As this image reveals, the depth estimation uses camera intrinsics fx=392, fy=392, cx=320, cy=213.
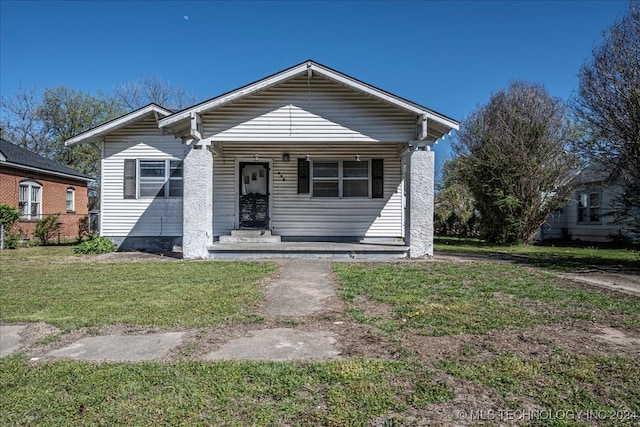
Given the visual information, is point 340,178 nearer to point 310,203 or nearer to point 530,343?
point 310,203

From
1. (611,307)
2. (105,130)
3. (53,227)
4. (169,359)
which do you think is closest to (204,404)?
(169,359)

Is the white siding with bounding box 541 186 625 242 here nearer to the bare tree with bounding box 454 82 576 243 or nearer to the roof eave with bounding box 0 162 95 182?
the bare tree with bounding box 454 82 576 243

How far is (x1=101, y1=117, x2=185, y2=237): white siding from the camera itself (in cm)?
1289

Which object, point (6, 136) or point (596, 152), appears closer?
point (596, 152)

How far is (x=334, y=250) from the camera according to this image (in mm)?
10344

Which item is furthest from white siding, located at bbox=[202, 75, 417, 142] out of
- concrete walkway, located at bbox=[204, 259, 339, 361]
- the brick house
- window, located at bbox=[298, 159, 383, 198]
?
the brick house

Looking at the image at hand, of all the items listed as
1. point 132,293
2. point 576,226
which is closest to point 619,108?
point 132,293

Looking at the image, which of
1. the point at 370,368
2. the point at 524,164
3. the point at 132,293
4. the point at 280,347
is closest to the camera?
the point at 370,368

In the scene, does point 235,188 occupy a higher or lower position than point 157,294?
higher

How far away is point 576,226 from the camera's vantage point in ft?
66.4

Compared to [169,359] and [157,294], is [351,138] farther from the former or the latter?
[169,359]

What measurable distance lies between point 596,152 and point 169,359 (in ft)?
37.0

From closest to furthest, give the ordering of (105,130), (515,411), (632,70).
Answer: (515,411) < (632,70) < (105,130)

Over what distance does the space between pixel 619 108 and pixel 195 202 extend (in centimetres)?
1068
